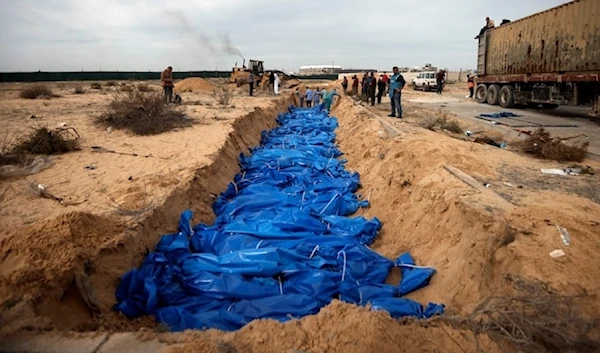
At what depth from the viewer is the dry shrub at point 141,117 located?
10.2m

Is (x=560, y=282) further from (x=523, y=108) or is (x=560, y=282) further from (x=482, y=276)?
(x=523, y=108)

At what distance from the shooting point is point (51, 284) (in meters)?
3.28

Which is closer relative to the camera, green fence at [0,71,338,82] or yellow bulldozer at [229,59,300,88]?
yellow bulldozer at [229,59,300,88]

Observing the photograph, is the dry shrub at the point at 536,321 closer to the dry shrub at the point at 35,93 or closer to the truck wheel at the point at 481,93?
the truck wheel at the point at 481,93

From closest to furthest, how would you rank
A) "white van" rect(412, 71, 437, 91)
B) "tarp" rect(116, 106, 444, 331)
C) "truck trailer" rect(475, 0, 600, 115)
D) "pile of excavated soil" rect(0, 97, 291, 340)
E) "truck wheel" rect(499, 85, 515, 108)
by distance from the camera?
"pile of excavated soil" rect(0, 97, 291, 340) → "tarp" rect(116, 106, 444, 331) → "truck trailer" rect(475, 0, 600, 115) → "truck wheel" rect(499, 85, 515, 108) → "white van" rect(412, 71, 437, 91)

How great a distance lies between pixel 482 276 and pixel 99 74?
2141 inches

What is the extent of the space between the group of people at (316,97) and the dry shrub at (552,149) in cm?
1508

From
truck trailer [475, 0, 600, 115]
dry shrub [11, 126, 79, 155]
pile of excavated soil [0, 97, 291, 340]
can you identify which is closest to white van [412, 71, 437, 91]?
truck trailer [475, 0, 600, 115]

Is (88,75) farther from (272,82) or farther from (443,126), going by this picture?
(443,126)

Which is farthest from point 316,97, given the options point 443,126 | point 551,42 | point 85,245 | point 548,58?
point 85,245

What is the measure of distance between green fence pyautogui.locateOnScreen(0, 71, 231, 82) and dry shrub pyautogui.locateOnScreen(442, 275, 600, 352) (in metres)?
47.8

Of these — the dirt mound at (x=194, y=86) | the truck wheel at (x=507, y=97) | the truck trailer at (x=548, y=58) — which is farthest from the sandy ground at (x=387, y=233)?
the dirt mound at (x=194, y=86)

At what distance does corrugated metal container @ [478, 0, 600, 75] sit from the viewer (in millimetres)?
12445

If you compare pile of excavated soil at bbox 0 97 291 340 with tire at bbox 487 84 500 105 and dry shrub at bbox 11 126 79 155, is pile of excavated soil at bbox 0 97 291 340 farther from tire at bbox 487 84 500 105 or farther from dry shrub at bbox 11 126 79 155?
tire at bbox 487 84 500 105
